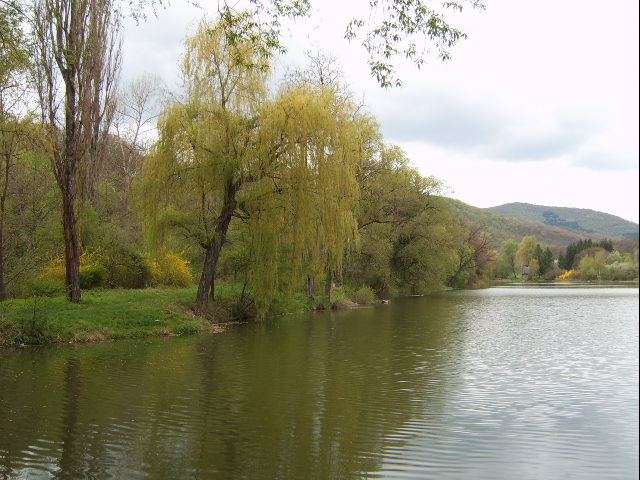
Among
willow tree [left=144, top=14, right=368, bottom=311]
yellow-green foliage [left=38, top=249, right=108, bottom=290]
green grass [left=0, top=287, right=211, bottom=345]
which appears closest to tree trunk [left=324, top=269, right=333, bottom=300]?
willow tree [left=144, top=14, right=368, bottom=311]

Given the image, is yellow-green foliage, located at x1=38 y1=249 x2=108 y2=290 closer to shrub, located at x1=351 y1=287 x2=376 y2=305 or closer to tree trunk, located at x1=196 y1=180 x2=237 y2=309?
tree trunk, located at x1=196 y1=180 x2=237 y2=309

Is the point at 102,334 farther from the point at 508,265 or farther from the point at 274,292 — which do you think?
the point at 508,265

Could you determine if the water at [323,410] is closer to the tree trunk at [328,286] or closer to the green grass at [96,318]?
the green grass at [96,318]

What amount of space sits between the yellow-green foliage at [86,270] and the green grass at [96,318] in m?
1.28

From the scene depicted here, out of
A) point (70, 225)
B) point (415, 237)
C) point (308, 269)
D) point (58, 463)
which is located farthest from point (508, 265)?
point (58, 463)

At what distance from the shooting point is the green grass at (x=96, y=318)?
14.6 m

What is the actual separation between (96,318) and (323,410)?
406 inches

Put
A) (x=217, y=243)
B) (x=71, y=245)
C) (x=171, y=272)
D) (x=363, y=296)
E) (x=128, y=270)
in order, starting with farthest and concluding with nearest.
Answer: (x=363, y=296) → (x=171, y=272) → (x=128, y=270) → (x=217, y=243) → (x=71, y=245)

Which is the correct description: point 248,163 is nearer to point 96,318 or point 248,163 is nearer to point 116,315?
point 116,315

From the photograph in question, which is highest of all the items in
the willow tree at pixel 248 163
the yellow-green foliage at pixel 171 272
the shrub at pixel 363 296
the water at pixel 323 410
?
the willow tree at pixel 248 163

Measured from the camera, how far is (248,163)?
18656 mm

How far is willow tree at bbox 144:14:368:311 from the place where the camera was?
18719mm

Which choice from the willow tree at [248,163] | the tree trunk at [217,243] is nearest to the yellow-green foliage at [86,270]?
the willow tree at [248,163]

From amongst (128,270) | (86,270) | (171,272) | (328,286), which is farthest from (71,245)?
(328,286)
